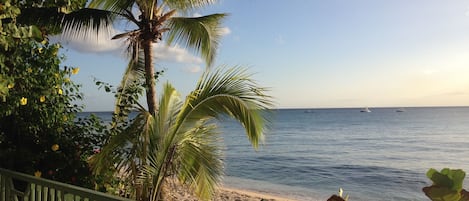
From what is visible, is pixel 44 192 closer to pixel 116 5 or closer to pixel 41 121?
pixel 41 121

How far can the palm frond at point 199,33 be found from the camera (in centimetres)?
672

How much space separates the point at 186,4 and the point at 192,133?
8.51 feet

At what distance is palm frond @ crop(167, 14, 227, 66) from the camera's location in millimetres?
6719

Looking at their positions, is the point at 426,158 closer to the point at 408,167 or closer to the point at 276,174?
the point at 408,167

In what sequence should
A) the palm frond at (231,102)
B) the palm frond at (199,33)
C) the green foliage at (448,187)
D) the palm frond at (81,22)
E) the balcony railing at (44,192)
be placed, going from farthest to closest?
the palm frond at (199,33) < the palm frond at (81,22) < the palm frond at (231,102) < the balcony railing at (44,192) < the green foliage at (448,187)

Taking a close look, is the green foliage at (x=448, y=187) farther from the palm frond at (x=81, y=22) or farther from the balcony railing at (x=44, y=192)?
the palm frond at (x=81, y=22)

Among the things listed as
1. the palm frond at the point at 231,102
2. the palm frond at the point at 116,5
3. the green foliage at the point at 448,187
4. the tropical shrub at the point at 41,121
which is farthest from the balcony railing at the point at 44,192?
the palm frond at the point at 116,5

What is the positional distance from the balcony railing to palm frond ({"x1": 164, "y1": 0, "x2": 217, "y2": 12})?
3.79 m

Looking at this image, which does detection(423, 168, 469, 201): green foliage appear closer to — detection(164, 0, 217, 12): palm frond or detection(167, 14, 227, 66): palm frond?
detection(164, 0, 217, 12): palm frond

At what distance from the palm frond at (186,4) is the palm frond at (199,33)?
11.7 inches

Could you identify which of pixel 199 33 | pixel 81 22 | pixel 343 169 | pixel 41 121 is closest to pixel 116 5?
pixel 81 22

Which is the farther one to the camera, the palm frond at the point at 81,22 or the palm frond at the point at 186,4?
the palm frond at the point at 186,4

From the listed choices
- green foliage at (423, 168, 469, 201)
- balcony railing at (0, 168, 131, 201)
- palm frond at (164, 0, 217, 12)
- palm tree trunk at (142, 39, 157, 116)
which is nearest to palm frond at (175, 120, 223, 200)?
palm tree trunk at (142, 39, 157, 116)

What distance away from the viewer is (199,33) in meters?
6.75
